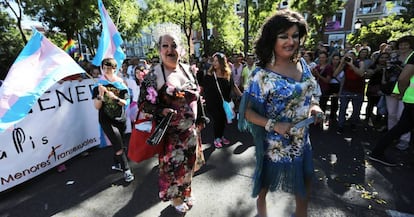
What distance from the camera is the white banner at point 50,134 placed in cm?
311

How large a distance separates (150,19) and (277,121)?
681 inches

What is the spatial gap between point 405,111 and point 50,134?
17.4ft

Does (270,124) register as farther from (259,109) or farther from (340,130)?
(340,130)

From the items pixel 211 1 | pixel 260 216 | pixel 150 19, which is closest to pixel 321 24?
pixel 211 1

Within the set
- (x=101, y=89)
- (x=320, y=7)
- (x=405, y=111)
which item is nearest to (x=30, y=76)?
(x=101, y=89)

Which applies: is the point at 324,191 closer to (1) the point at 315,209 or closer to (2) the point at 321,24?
(1) the point at 315,209

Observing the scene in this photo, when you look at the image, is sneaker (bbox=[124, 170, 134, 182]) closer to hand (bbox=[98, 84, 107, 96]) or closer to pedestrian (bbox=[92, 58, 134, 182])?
pedestrian (bbox=[92, 58, 134, 182])

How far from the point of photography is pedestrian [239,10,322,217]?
5.26 ft

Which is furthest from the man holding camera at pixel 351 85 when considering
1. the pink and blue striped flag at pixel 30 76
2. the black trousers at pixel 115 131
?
the pink and blue striped flag at pixel 30 76

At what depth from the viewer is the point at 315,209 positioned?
2.57 m

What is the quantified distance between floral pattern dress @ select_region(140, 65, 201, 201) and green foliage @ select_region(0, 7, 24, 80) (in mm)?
14421

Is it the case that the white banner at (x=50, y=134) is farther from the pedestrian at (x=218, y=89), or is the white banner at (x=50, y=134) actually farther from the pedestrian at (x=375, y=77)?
the pedestrian at (x=375, y=77)

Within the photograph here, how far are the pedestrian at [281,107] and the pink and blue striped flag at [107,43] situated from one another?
7.34ft

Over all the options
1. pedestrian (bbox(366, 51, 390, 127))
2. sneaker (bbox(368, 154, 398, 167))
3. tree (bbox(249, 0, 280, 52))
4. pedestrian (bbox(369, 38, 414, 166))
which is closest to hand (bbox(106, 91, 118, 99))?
pedestrian (bbox(369, 38, 414, 166))
